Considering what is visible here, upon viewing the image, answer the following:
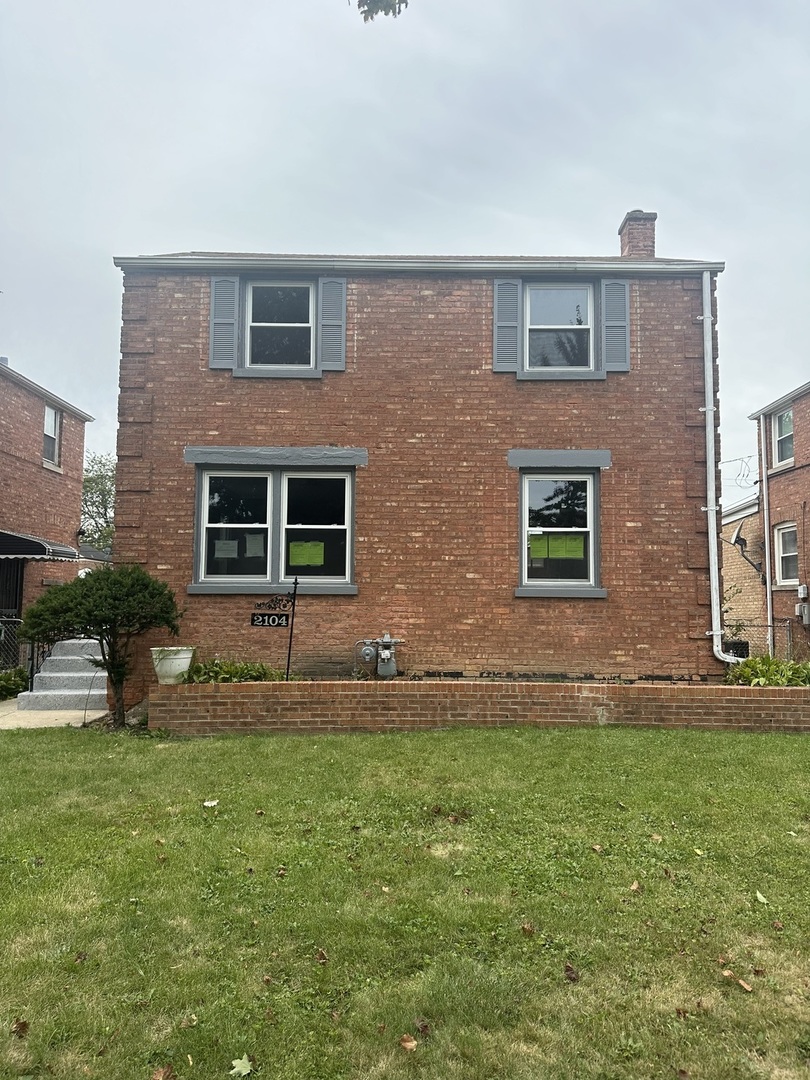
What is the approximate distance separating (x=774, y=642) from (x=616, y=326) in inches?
440

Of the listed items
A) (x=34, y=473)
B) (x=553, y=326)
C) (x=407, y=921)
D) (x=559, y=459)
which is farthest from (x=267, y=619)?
(x=34, y=473)

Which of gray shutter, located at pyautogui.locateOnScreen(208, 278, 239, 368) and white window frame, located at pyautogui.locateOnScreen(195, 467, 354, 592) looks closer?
white window frame, located at pyautogui.locateOnScreen(195, 467, 354, 592)

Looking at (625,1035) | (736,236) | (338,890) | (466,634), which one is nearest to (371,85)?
(466,634)

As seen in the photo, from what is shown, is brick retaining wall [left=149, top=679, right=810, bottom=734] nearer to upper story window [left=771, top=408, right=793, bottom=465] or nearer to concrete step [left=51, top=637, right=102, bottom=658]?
concrete step [left=51, top=637, right=102, bottom=658]

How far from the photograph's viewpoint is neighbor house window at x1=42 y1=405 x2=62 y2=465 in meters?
17.6

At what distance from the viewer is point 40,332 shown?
3309 cm

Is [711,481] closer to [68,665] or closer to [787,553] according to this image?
[787,553]

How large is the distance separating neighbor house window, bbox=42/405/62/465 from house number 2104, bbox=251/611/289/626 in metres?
11.1

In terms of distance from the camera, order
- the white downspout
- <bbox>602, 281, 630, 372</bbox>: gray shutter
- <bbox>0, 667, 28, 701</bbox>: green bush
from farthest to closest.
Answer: <bbox>0, 667, 28, 701</bbox>: green bush, <bbox>602, 281, 630, 372</bbox>: gray shutter, the white downspout

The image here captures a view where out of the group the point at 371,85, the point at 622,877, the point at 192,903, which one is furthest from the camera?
the point at 371,85

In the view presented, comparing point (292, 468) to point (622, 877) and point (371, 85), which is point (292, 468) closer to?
point (371, 85)

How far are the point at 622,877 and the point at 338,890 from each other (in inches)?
68.9

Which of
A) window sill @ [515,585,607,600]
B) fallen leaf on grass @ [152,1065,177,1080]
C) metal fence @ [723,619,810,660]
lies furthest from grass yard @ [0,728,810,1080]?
metal fence @ [723,619,810,660]

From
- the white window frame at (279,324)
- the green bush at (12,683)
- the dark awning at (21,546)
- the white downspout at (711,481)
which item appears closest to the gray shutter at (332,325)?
the white window frame at (279,324)
